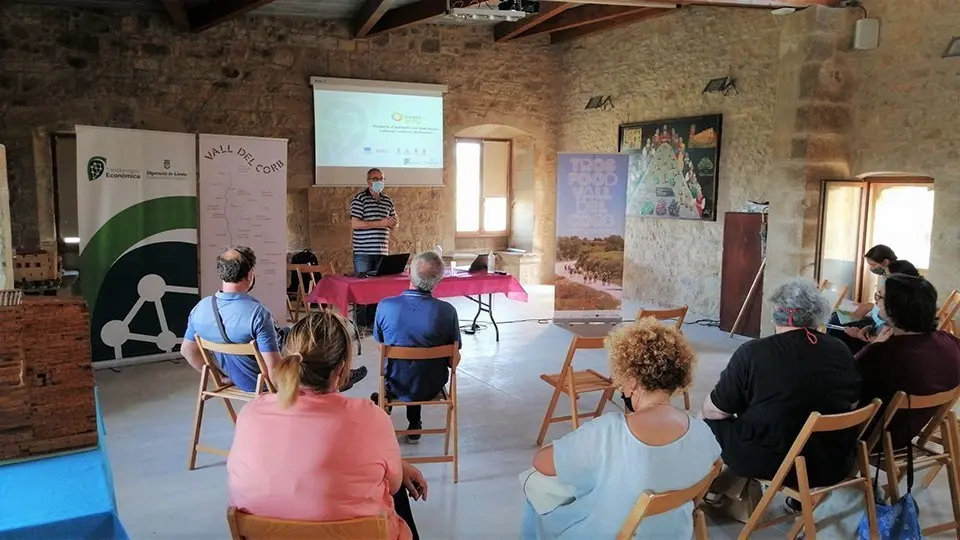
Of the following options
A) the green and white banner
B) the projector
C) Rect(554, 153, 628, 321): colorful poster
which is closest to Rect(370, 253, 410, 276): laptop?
the green and white banner

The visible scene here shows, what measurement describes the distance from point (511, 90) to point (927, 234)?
5.57 m

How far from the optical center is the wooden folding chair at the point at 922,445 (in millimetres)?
2805

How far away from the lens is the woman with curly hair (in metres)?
1.90

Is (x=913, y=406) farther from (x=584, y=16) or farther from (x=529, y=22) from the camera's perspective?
(x=529, y=22)

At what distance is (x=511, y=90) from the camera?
9859 mm

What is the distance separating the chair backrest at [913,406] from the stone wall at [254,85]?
6916mm

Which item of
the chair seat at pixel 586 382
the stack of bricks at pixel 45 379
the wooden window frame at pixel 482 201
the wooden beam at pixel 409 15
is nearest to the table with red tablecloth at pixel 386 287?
the chair seat at pixel 586 382

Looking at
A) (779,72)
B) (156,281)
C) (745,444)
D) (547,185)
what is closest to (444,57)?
(547,185)

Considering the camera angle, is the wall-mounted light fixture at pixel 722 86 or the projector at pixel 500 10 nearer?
the projector at pixel 500 10

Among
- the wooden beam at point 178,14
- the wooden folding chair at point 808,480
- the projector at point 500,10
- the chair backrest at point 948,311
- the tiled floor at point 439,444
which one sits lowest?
the tiled floor at point 439,444

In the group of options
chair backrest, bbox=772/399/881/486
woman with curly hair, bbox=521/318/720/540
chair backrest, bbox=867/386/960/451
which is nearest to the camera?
woman with curly hair, bbox=521/318/720/540

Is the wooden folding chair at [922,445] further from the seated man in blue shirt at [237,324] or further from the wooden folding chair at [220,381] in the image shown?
the wooden folding chair at [220,381]

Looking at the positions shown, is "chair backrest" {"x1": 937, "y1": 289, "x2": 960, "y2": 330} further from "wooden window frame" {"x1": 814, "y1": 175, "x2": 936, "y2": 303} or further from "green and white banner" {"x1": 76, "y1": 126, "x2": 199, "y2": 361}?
"green and white banner" {"x1": 76, "y1": 126, "x2": 199, "y2": 361}

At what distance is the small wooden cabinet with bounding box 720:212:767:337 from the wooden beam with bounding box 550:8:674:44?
238cm
